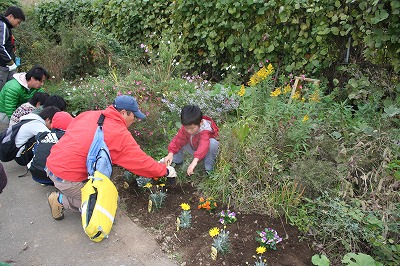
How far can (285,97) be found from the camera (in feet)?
13.5

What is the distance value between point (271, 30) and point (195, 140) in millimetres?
2404

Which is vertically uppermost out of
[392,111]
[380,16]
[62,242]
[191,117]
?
[380,16]

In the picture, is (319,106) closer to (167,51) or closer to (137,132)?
(137,132)

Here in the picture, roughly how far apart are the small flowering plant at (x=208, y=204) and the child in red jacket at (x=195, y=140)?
1.04ft

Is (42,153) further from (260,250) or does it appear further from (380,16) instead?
(380,16)

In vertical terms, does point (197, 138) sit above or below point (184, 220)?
above

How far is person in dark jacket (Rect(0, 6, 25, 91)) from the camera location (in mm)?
5434

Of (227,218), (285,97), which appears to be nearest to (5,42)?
(285,97)

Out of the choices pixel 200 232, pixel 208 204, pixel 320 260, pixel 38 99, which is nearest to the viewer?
pixel 320 260

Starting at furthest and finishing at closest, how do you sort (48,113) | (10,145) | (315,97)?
(48,113)
(10,145)
(315,97)

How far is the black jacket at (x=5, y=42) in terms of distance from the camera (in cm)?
541

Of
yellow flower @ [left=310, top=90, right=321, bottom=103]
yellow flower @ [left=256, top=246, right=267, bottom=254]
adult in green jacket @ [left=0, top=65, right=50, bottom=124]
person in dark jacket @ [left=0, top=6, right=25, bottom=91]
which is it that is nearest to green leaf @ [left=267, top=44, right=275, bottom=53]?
yellow flower @ [left=310, top=90, right=321, bottom=103]

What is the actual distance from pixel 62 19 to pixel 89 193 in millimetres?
8015

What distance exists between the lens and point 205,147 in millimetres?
3658
